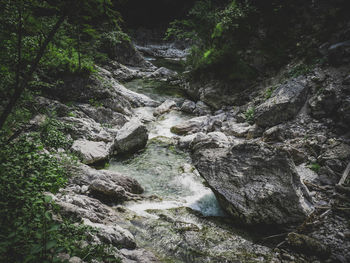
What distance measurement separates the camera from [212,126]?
8.90 m

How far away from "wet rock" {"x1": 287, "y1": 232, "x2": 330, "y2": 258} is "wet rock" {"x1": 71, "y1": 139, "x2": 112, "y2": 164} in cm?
549

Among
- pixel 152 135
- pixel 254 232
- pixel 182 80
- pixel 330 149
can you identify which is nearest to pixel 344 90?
pixel 330 149

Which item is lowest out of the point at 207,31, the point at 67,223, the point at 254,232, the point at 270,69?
the point at 254,232

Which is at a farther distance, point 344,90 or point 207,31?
point 207,31

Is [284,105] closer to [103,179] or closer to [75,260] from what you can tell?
[103,179]

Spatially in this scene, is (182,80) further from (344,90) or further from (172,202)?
(172,202)

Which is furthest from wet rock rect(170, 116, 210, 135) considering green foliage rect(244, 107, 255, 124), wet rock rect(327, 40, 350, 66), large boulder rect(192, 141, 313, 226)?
wet rock rect(327, 40, 350, 66)

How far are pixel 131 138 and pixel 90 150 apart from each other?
5.30 feet

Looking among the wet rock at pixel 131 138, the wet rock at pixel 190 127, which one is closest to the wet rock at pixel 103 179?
the wet rock at pixel 131 138

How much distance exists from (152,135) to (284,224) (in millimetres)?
Result: 6366

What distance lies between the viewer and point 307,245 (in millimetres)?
3379

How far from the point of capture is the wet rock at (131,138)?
279 inches

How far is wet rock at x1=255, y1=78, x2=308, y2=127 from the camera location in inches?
286

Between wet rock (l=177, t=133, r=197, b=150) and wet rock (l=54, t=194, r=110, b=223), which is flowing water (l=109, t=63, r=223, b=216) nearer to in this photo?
wet rock (l=177, t=133, r=197, b=150)
